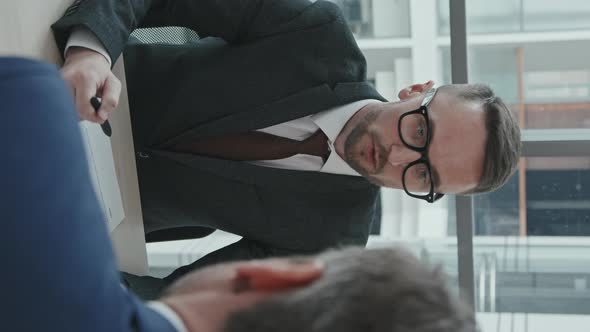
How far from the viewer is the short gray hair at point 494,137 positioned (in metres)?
1.63

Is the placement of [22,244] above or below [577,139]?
above

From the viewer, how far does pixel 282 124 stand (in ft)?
5.37

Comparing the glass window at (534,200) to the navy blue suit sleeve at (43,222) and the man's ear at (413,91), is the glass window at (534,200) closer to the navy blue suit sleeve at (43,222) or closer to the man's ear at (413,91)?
the man's ear at (413,91)

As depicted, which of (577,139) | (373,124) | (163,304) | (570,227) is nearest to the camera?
→ (163,304)

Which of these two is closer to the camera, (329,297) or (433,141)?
(329,297)

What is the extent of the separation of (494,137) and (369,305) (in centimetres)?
113

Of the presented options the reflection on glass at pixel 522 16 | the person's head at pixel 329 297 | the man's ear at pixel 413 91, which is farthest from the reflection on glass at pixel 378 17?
the person's head at pixel 329 297

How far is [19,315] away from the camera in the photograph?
0.58 m

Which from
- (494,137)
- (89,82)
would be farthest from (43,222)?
(494,137)

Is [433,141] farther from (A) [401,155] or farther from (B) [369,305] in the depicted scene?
(B) [369,305]

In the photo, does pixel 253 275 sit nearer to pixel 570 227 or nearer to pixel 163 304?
pixel 163 304

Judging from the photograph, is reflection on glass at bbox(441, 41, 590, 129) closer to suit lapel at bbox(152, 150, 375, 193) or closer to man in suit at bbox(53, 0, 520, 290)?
man in suit at bbox(53, 0, 520, 290)

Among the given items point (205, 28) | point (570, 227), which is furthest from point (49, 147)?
point (570, 227)

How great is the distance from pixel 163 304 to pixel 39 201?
17 centimetres
